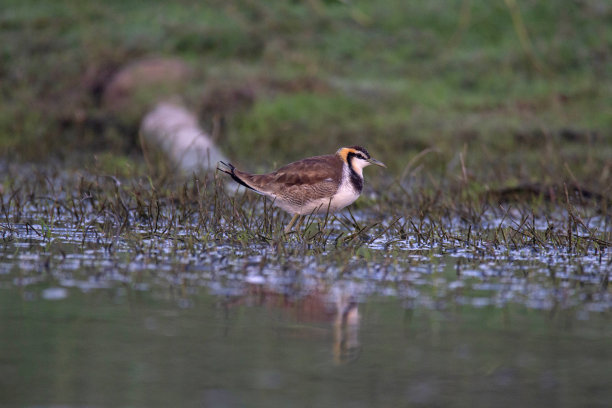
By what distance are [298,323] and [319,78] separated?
1196 centimetres

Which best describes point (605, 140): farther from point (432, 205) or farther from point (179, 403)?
point (179, 403)

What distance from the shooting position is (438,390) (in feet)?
12.8

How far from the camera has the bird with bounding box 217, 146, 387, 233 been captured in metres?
7.73

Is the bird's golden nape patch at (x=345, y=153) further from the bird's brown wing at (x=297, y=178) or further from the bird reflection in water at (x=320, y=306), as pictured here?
the bird reflection in water at (x=320, y=306)

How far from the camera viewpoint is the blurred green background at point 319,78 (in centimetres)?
1453

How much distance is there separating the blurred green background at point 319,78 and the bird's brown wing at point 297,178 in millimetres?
4634

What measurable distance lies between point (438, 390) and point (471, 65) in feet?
45.6

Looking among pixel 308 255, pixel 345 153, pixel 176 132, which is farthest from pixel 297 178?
pixel 176 132

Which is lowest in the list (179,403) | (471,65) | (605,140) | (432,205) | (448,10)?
(179,403)

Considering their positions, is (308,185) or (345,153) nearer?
(308,185)

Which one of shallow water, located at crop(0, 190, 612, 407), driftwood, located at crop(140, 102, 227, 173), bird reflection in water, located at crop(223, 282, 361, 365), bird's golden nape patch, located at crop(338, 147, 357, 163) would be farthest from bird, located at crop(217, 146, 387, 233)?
driftwood, located at crop(140, 102, 227, 173)

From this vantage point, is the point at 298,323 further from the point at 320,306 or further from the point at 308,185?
the point at 308,185

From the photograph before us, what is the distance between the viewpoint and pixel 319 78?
16.6 m

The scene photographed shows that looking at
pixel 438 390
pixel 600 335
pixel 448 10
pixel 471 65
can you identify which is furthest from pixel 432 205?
pixel 448 10
